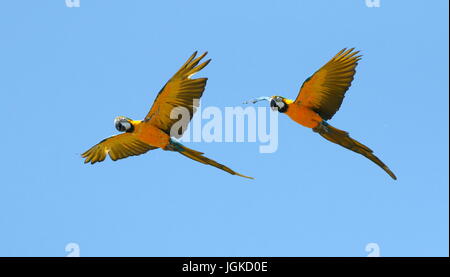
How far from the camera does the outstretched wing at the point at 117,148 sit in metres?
12.3

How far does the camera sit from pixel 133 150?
40.6 ft

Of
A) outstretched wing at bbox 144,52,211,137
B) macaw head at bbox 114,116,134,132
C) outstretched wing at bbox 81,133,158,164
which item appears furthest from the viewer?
outstretched wing at bbox 81,133,158,164

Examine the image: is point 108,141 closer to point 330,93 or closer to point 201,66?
point 201,66

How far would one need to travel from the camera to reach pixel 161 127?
1177cm

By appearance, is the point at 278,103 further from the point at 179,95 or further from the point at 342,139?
the point at 179,95

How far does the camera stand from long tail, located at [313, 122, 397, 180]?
1220 cm

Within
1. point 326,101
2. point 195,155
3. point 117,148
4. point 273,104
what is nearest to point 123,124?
point 117,148

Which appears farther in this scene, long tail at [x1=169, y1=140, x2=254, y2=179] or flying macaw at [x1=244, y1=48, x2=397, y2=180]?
flying macaw at [x1=244, y1=48, x2=397, y2=180]

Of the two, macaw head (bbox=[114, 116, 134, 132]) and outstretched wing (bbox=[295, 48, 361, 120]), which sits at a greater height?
outstretched wing (bbox=[295, 48, 361, 120])

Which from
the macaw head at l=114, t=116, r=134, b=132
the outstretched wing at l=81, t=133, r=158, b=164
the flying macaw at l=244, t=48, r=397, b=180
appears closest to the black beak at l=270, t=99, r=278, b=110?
the flying macaw at l=244, t=48, r=397, b=180

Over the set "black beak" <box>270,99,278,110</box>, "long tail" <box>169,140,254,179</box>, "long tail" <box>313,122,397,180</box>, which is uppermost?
"black beak" <box>270,99,278,110</box>

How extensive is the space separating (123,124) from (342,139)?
341cm

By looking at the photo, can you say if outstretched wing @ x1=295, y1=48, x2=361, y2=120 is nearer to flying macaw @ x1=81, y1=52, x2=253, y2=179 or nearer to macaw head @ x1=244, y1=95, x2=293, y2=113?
macaw head @ x1=244, y1=95, x2=293, y2=113
